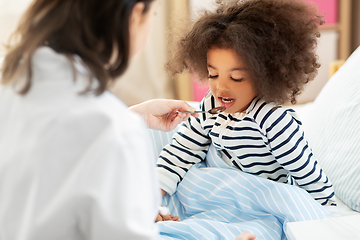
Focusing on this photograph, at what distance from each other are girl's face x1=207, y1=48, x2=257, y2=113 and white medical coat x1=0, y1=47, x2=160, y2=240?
0.44 m

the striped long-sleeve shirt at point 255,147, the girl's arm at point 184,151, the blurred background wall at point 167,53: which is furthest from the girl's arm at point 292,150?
the blurred background wall at point 167,53

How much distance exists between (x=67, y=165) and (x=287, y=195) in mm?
575

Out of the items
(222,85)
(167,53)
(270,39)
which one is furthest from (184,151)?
(167,53)

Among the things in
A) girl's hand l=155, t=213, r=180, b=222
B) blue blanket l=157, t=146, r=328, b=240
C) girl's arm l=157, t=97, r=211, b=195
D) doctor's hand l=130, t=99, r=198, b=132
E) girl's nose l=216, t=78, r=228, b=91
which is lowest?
girl's hand l=155, t=213, r=180, b=222

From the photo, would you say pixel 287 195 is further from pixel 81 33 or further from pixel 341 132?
pixel 81 33

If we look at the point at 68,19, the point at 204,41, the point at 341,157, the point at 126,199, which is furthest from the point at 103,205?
A: the point at 341,157

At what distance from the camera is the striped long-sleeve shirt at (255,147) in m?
0.84

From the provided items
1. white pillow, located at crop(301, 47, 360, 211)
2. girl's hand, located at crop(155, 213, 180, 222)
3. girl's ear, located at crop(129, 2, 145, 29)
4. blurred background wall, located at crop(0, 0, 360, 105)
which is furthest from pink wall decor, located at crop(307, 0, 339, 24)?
girl's ear, located at crop(129, 2, 145, 29)

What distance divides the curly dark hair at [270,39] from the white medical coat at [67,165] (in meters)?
0.45

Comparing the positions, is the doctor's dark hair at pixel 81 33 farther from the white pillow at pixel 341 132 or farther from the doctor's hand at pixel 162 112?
the white pillow at pixel 341 132

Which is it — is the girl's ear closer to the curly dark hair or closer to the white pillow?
the curly dark hair

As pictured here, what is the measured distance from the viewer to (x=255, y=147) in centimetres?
89

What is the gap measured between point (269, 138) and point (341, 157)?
0.28 meters

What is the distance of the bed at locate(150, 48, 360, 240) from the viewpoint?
0.75 metres
